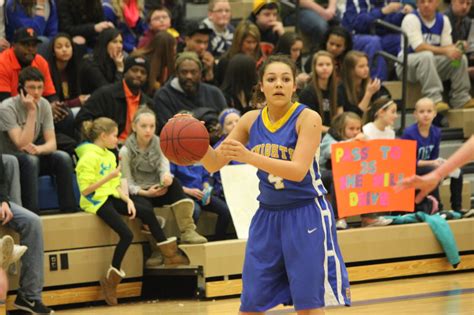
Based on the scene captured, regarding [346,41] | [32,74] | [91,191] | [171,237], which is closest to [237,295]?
[171,237]

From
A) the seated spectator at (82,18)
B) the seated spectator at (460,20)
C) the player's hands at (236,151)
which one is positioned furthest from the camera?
the seated spectator at (460,20)

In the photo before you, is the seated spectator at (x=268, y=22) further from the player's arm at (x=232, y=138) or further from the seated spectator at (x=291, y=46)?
the player's arm at (x=232, y=138)

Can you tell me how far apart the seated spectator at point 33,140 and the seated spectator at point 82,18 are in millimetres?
1445

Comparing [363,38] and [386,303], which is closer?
[386,303]

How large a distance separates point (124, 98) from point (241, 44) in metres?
1.47

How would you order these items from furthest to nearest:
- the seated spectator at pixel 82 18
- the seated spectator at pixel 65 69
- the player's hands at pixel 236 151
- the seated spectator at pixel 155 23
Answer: the seated spectator at pixel 155 23, the seated spectator at pixel 82 18, the seated spectator at pixel 65 69, the player's hands at pixel 236 151

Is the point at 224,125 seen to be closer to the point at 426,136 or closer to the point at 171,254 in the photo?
the point at 171,254

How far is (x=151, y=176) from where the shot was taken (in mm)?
8102

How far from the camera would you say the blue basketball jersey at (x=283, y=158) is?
5.01 metres

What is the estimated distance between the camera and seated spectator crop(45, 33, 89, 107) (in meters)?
8.67

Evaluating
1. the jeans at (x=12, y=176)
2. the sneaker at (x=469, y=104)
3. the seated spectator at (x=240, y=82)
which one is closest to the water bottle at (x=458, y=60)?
the sneaker at (x=469, y=104)

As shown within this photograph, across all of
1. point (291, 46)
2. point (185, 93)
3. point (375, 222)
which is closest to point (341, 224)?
point (375, 222)

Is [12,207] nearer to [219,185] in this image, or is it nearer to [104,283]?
[104,283]

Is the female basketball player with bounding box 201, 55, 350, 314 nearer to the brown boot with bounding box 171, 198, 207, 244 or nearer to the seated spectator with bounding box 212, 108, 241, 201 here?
the brown boot with bounding box 171, 198, 207, 244
